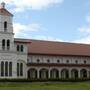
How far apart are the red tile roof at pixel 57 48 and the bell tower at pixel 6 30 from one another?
8351 mm

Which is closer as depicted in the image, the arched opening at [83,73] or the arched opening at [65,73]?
the arched opening at [65,73]

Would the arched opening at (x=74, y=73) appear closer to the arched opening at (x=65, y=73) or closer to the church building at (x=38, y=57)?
the church building at (x=38, y=57)

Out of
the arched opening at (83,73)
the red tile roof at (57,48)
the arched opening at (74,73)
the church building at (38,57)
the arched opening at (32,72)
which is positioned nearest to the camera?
the church building at (38,57)

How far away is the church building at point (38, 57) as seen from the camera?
75.6 m

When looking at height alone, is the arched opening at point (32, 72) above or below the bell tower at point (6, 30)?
below

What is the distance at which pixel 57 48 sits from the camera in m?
89.6

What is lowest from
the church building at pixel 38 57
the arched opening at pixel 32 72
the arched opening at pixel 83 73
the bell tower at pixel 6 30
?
the arched opening at pixel 83 73

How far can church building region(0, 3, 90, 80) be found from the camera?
75625mm

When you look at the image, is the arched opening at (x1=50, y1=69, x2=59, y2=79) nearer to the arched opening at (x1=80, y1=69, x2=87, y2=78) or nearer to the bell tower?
the arched opening at (x1=80, y1=69, x2=87, y2=78)

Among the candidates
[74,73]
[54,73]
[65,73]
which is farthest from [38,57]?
[74,73]

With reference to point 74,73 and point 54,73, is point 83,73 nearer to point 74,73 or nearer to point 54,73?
point 74,73

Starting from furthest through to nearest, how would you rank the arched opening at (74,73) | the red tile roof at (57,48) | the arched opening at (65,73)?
the arched opening at (74,73), the arched opening at (65,73), the red tile roof at (57,48)

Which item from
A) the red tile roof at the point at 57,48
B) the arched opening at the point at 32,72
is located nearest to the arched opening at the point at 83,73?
the red tile roof at the point at 57,48

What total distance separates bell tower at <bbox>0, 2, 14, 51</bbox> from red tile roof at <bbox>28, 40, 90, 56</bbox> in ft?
27.4
